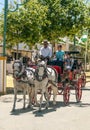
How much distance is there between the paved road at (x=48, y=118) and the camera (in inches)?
459

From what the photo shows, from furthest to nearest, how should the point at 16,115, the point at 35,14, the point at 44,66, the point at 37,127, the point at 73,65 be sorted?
the point at 35,14, the point at 73,65, the point at 44,66, the point at 16,115, the point at 37,127

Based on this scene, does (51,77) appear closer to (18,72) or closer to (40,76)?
(40,76)

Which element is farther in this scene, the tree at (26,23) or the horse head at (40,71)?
the tree at (26,23)

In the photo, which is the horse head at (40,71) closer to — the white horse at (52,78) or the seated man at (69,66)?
the white horse at (52,78)

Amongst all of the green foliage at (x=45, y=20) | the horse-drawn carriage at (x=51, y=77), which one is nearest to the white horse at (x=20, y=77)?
the horse-drawn carriage at (x=51, y=77)

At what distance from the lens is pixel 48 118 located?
13227 mm

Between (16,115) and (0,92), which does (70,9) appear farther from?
(16,115)

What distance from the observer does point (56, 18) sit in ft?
97.2

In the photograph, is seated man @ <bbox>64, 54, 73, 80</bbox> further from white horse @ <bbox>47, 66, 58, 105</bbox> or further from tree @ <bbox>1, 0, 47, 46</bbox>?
tree @ <bbox>1, 0, 47, 46</bbox>

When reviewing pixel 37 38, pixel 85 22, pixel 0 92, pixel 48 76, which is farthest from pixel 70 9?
pixel 48 76

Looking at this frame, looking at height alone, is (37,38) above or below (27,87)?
above

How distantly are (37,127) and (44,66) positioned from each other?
11.0 feet

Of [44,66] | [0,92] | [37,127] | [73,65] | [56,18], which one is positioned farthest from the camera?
[56,18]

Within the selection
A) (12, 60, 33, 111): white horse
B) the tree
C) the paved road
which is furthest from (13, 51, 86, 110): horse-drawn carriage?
the tree
